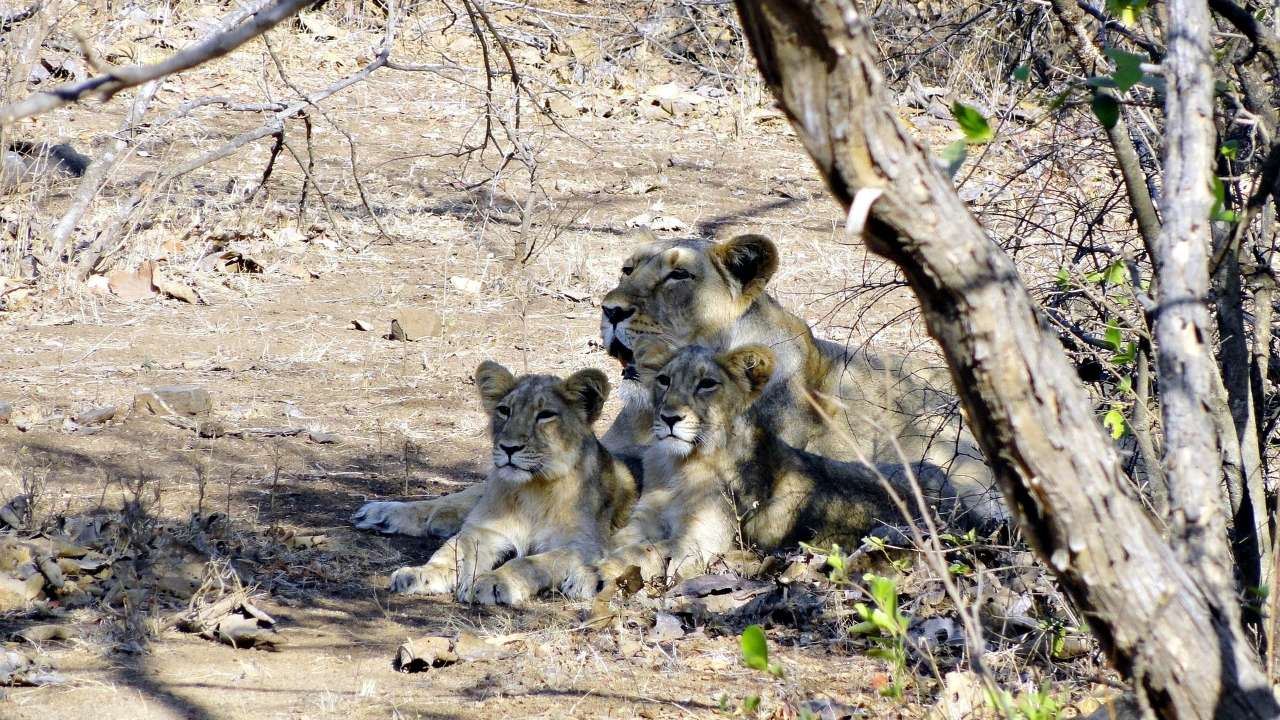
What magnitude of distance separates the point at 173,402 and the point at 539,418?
3.12 metres

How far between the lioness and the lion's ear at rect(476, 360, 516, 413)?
621 millimetres

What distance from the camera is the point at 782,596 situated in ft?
18.2

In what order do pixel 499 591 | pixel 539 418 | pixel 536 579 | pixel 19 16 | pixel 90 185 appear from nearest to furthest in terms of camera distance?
pixel 499 591 < pixel 536 579 < pixel 539 418 < pixel 90 185 < pixel 19 16

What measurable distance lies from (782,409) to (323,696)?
310 centimetres

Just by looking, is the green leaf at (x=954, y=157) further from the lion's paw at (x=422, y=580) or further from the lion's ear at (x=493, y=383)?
the lion's ear at (x=493, y=383)

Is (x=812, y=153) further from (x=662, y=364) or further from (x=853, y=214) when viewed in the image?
(x=662, y=364)

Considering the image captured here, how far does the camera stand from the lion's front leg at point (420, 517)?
6742 mm

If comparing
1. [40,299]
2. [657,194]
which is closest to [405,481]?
[40,299]

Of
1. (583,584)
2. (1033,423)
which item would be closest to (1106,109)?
(1033,423)

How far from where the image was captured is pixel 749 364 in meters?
6.29

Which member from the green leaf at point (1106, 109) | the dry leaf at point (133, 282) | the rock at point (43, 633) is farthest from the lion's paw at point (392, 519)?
the dry leaf at point (133, 282)

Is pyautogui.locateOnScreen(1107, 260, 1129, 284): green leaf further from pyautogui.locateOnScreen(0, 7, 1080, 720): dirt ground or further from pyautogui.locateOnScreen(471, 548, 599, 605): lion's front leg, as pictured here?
pyautogui.locateOnScreen(471, 548, 599, 605): lion's front leg

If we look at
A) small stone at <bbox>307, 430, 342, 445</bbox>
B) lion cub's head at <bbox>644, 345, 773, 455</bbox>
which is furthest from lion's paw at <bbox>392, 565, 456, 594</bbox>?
small stone at <bbox>307, 430, 342, 445</bbox>

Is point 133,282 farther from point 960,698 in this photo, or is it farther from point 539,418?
point 960,698
